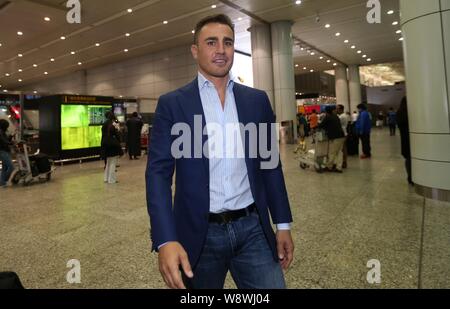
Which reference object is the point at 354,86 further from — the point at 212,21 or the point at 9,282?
the point at 9,282

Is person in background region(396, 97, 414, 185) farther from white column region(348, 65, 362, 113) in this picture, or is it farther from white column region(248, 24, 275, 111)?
white column region(348, 65, 362, 113)

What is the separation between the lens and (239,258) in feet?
4.82

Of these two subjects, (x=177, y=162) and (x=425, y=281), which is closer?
(x=177, y=162)

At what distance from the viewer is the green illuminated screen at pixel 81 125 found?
1235cm

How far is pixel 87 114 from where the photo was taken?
13.1 metres

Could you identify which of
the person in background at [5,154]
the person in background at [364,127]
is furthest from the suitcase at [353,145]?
the person in background at [5,154]

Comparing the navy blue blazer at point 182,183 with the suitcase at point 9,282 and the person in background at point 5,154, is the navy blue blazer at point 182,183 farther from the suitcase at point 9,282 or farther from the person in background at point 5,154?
the person in background at point 5,154

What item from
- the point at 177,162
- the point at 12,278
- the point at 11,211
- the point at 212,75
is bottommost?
the point at 11,211

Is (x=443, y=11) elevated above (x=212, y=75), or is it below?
above

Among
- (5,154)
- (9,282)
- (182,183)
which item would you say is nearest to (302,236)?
(182,183)

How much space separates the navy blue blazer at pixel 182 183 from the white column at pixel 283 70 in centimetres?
1549

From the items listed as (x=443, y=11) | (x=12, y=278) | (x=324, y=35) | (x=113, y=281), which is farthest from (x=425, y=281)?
(x=324, y=35)

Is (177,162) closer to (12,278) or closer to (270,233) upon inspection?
(270,233)
